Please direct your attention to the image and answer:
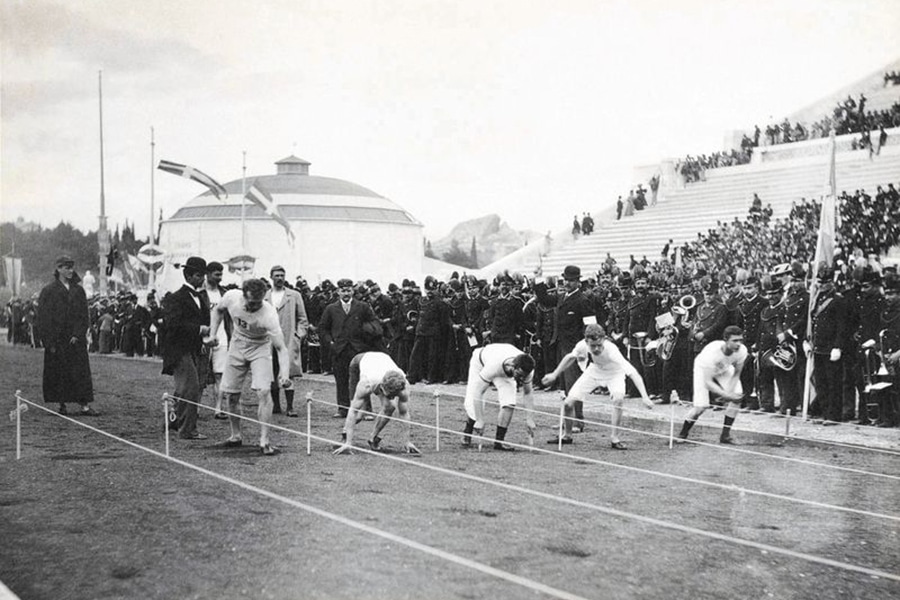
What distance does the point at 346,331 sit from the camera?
440 inches

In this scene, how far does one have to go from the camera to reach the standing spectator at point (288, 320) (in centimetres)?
1193

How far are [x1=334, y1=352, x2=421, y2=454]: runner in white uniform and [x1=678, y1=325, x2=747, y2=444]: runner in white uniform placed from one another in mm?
2773

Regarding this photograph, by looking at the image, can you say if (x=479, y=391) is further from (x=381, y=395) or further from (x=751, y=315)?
(x=751, y=315)

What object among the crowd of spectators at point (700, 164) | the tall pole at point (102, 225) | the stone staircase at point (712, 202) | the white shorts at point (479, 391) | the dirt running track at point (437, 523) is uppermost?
the crowd of spectators at point (700, 164)

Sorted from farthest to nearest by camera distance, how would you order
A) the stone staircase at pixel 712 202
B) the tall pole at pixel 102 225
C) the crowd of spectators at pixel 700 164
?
the crowd of spectators at pixel 700 164, the stone staircase at pixel 712 202, the tall pole at pixel 102 225

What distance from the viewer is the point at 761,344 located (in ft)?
40.3

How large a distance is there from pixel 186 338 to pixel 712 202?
15.7 m

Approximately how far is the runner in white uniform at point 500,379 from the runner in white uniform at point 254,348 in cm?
173

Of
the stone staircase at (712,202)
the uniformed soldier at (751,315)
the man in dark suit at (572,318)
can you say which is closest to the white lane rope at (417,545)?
the man in dark suit at (572,318)

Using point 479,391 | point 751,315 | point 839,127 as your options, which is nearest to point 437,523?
Answer: point 479,391

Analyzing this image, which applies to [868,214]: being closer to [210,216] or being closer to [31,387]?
[210,216]

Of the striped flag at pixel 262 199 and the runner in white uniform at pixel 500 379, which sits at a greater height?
the striped flag at pixel 262 199

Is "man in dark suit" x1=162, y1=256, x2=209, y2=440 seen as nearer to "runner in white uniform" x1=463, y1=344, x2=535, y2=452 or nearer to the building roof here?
the building roof

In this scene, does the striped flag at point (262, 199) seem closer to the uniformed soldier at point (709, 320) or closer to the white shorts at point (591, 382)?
the white shorts at point (591, 382)
